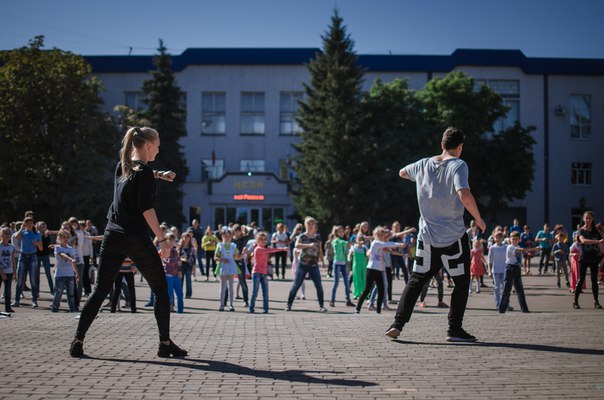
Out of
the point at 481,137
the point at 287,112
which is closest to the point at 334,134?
the point at 481,137

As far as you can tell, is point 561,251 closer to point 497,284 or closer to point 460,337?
point 497,284

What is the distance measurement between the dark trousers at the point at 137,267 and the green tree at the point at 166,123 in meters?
45.1

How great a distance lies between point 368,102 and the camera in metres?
45.7

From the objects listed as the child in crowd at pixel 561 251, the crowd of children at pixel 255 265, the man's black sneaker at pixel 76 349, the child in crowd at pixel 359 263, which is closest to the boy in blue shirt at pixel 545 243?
the child in crowd at pixel 561 251

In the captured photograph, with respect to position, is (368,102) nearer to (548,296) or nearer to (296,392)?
(548,296)

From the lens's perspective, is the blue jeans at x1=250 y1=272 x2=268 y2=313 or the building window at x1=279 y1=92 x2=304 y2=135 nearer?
the blue jeans at x1=250 y1=272 x2=268 y2=313

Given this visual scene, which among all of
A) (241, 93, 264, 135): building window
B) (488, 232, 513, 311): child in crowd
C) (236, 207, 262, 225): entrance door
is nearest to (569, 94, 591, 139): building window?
(241, 93, 264, 135): building window

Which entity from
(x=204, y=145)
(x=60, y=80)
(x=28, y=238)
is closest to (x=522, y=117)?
(x=204, y=145)

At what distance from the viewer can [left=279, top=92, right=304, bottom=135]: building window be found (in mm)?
58219

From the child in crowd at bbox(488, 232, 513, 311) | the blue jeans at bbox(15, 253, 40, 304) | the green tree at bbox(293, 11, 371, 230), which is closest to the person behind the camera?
the child in crowd at bbox(488, 232, 513, 311)

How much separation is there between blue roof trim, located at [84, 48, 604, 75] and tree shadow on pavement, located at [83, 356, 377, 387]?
5277cm

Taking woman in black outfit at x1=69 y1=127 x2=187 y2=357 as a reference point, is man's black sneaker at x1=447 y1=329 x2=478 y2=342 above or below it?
below

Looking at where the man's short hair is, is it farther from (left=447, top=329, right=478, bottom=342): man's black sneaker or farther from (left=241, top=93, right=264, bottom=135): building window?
(left=241, top=93, right=264, bottom=135): building window

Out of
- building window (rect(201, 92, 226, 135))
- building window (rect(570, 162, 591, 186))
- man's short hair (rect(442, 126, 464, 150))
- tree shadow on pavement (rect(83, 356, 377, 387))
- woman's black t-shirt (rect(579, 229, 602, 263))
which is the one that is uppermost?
building window (rect(201, 92, 226, 135))
